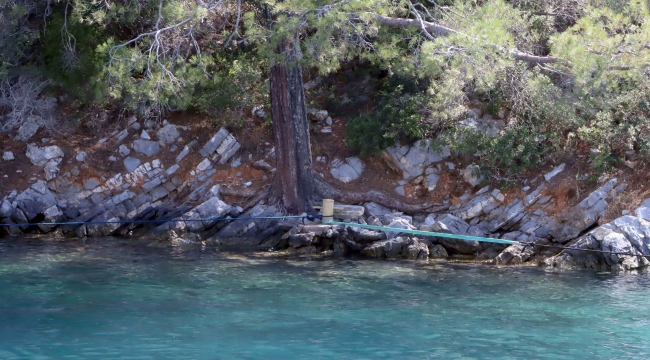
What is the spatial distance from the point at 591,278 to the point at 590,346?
13.0 ft

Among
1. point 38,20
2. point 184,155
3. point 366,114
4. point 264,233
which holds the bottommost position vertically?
point 264,233

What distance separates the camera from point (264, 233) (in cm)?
1500

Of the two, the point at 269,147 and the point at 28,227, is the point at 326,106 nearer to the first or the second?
the point at 269,147

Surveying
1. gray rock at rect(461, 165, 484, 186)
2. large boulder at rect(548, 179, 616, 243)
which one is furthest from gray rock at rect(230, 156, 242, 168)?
large boulder at rect(548, 179, 616, 243)

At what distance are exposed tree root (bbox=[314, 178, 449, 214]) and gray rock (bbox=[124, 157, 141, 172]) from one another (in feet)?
15.4

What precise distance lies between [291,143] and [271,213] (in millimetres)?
1619

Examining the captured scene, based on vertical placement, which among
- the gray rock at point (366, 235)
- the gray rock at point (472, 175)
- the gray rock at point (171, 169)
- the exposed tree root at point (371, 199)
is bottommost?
the gray rock at point (366, 235)

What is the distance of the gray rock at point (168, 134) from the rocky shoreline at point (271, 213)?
0.08 ft

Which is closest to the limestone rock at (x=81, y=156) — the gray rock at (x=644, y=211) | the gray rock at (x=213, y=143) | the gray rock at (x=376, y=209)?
the gray rock at (x=213, y=143)

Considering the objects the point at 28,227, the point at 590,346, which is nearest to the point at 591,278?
the point at 590,346

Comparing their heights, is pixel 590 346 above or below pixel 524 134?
below

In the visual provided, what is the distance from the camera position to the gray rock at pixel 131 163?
17.5 meters

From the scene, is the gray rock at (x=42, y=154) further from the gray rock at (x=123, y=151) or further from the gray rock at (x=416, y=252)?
the gray rock at (x=416, y=252)

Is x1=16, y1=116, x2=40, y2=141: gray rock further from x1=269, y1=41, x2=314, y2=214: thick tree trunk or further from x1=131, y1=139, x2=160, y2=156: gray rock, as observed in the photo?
x1=269, y1=41, x2=314, y2=214: thick tree trunk
